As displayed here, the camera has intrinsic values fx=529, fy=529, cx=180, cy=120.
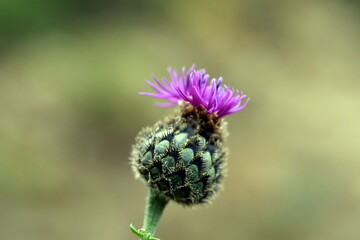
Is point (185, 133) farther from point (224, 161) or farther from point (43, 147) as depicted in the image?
point (43, 147)

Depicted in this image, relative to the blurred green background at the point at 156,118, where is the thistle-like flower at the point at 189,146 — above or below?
below

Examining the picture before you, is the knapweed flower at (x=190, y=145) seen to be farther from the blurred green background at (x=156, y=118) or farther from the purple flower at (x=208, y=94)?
the blurred green background at (x=156, y=118)

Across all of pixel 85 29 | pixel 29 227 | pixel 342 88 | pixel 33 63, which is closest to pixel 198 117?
pixel 29 227

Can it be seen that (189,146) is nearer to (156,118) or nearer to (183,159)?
(183,159)

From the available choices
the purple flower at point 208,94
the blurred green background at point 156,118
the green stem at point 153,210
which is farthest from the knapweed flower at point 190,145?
the blurred green background at point 156,118

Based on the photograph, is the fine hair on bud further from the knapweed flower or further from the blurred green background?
the blurred green background

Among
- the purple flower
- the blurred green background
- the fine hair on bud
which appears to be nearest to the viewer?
the fine hair on bud

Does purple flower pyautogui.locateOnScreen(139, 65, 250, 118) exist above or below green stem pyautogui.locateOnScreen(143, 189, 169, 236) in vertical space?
above

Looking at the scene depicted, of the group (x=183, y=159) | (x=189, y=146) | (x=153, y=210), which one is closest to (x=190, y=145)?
(x=189, y=146)

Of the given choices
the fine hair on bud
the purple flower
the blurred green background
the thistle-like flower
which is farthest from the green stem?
the blurred green background
